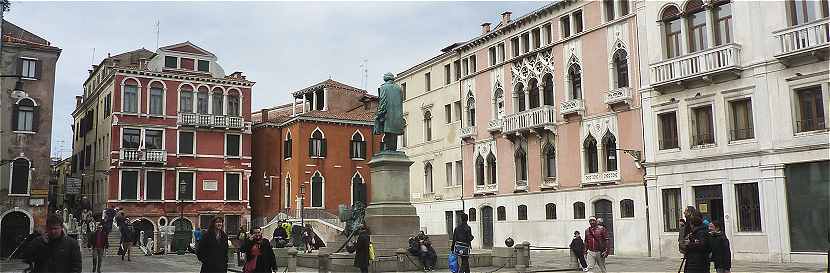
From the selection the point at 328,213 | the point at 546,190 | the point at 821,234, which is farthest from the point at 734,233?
the point at 328,213

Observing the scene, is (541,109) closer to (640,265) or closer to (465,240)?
(640,265)

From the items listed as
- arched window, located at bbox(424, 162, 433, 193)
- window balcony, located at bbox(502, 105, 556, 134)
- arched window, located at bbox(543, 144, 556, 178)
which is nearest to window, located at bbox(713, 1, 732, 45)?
window balcony, located at bbox(502, 105, 556, 134)

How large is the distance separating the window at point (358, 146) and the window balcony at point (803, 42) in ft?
115

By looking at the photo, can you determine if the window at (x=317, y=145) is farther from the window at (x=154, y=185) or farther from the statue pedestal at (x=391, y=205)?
the statue pedestal at (x=391, y=205)

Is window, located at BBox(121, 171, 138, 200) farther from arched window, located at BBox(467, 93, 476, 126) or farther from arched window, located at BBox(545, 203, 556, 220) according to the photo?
arched window, located at BBox(545, 203, 556, 220)

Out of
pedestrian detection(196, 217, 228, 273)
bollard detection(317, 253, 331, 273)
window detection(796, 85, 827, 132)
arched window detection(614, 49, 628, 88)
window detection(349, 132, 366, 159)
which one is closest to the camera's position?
pedestrian detection(196, 217, 228, 273)

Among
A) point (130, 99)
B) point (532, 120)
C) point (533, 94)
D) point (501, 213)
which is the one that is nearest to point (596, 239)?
point (532, 120)

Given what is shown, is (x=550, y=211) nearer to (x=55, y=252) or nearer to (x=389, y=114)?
(x=389, y=114)

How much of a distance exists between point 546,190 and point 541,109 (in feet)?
13.5

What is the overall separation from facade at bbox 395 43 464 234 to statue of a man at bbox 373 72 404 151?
20.6 meters

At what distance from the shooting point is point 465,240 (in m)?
17.2

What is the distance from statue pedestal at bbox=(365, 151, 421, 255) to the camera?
21.7 m

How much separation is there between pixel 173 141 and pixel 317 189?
1074 cm

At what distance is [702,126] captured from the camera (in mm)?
29000
